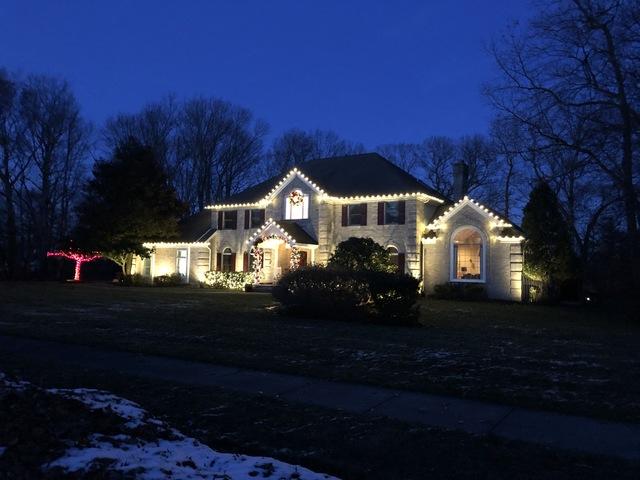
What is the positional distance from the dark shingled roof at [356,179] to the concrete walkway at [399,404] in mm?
22481

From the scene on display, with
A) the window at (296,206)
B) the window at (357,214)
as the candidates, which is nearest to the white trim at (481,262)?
the window at (357,214)

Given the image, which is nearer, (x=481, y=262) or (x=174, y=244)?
(x=481, y=262)

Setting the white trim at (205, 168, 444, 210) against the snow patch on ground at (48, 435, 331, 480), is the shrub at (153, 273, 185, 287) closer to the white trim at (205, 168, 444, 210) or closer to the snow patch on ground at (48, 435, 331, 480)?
the white trim at (205, 168, 444, 210)

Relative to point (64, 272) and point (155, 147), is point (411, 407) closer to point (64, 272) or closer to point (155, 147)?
point (64, 272)

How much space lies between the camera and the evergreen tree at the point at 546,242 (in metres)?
27.1

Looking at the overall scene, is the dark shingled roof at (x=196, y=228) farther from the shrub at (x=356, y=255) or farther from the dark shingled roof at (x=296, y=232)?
the shrub at (x=356, y=255)

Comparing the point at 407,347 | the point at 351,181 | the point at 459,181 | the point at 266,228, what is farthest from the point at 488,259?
the point at 407,347

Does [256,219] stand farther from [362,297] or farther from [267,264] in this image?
[362,297]

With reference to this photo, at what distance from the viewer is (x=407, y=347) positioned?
34.1ft

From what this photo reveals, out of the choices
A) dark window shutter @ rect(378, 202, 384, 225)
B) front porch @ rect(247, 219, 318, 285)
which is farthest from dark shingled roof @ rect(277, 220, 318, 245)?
dark window shutter @ rect(378, 202, 384, 225)

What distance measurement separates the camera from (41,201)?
144 ft

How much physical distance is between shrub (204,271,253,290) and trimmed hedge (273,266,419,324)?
16752mm

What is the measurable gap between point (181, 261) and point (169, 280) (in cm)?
156

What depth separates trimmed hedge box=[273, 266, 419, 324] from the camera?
1515 centimetres
